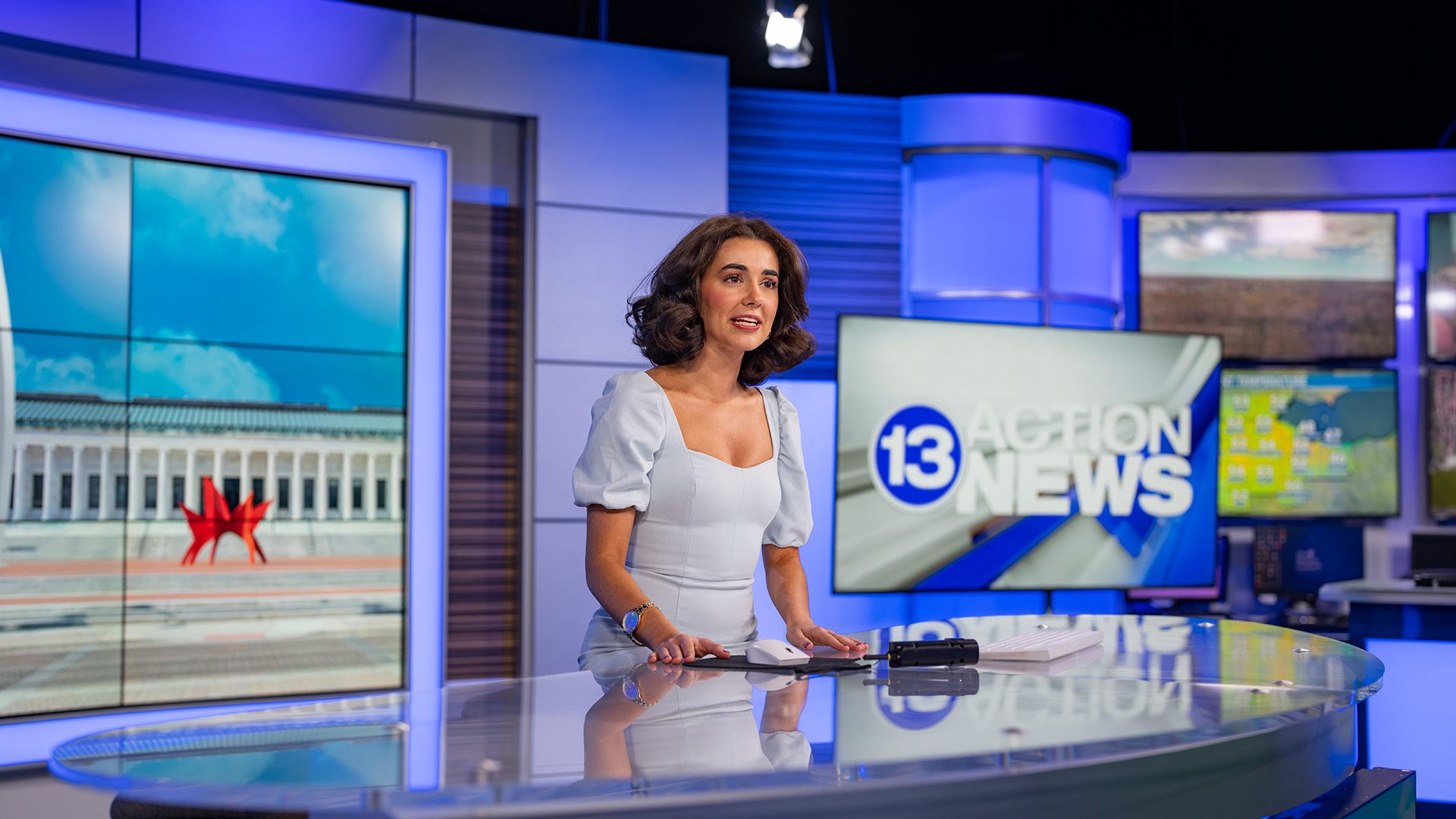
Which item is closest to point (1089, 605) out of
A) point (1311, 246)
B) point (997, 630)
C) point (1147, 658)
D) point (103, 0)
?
point (1311, 246)

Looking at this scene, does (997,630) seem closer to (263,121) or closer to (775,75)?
(263,121)

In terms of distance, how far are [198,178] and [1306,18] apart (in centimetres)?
514

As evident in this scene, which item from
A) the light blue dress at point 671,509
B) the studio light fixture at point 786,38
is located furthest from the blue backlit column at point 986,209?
the light blue dress at point 671,509

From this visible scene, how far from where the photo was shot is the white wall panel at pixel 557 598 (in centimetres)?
407

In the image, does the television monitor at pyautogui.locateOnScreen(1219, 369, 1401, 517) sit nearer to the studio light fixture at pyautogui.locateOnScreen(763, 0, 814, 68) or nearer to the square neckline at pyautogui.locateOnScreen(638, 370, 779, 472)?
the studio light fixture at pyautogui.locateOnScreen(763, 0, 814, 68)

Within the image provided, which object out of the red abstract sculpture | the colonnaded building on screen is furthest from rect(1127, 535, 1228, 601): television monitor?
the red abstract sculpture

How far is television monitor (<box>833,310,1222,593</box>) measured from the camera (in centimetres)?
446

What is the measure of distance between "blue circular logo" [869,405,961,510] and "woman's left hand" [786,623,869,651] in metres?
2.42

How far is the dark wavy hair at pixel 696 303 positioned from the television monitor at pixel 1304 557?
13.4 feet

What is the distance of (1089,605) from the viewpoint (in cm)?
504

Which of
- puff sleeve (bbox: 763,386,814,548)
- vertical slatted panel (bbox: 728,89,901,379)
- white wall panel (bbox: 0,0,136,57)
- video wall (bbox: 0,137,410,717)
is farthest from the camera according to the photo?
vertical slatted panel (bbox: 728,89,901,379)

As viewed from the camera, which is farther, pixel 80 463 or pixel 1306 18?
pixel 1306 18

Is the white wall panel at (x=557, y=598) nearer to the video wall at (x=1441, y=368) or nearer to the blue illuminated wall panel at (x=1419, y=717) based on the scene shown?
the blue illuminated wall panel at (x=1419, y=717)

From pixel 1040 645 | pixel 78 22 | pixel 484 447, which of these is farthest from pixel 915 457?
pixel 78 22
